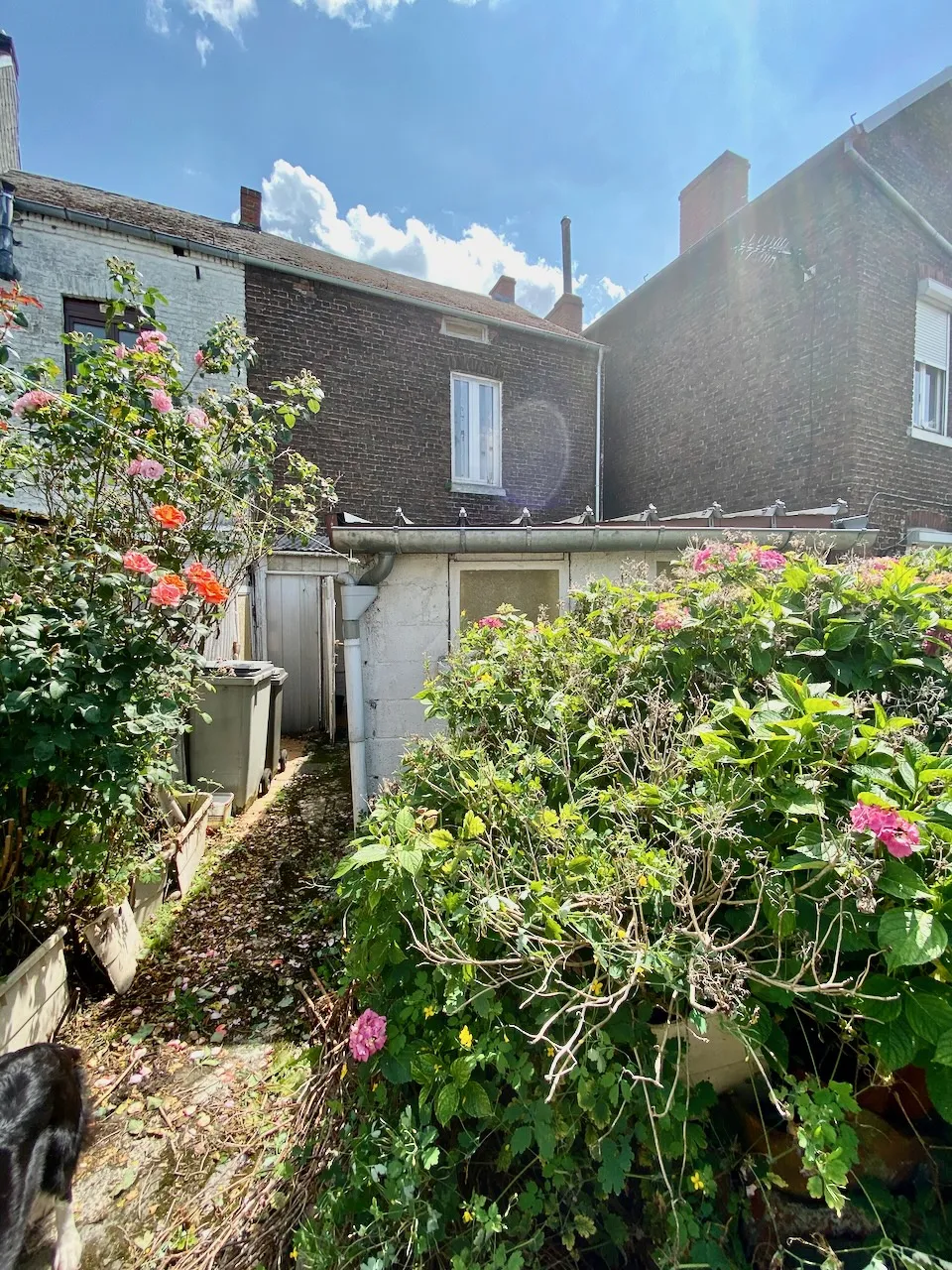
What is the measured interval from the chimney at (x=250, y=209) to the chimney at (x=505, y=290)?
536cm

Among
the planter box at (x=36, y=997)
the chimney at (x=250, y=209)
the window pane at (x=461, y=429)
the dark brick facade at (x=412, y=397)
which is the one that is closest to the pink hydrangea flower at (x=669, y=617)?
the planter box at (x=36, y=997)

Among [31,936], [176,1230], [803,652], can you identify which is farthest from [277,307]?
[176,1230]

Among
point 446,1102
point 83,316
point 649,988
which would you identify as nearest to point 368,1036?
point 446,1102

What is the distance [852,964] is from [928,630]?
118 cm

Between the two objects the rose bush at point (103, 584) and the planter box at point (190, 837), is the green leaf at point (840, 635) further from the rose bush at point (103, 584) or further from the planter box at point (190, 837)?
the planter box at point (190, 837)

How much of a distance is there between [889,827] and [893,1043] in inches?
17.0

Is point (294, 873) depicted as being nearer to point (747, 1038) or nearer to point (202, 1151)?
point (202, 1151)

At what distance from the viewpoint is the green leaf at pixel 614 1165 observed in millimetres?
1153

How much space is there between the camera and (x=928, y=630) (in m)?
1.81

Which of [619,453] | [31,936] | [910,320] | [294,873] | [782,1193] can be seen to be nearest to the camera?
[782,1193]

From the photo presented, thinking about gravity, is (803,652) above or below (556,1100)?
above

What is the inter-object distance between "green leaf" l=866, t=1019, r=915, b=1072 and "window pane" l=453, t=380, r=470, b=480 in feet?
28.9

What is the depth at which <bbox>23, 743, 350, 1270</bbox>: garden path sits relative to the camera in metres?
1.79

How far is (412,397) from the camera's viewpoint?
8.60 m
